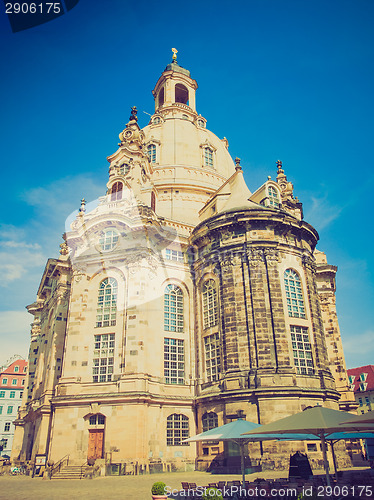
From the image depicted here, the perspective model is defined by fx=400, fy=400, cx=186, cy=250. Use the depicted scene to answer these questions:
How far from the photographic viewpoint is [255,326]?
1169 inches

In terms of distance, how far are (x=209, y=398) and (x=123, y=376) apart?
6.62 metres

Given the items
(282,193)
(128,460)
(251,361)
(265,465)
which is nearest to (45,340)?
(128,460)

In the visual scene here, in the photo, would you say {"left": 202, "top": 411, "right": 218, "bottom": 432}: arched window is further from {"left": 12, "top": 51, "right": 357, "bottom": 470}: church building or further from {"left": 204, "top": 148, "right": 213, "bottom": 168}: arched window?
{"left": 204, "top": 148, "right": 213, "bottom": 168}: arched window

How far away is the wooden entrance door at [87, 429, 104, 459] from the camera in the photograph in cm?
2780

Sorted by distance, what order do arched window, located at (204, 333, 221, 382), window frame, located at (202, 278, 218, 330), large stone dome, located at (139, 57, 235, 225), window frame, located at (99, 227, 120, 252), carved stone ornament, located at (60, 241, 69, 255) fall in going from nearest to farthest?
arched window, located at (204, 333, 221, 382)
window frame, located at (202, 278, 218, 330)
window frame, located at (99, 227, 120, 252)
carved stone ornament, located at (60, 241, 69, 255)
large stone dome, located at (139, 57, 235, 225)

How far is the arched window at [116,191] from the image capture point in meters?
37.8

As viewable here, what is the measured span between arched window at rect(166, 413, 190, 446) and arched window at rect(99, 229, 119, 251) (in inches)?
581

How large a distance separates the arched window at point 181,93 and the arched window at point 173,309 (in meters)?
39.2

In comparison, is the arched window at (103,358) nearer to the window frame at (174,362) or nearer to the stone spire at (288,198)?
the window frame at (174,362)

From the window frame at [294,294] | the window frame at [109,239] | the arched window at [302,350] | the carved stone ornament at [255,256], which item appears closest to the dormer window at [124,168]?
the window frame at [109,239]

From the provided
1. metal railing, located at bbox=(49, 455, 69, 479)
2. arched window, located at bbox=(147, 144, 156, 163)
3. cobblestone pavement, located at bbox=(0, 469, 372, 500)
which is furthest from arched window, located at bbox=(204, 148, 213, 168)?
cobblestone pavement, located at bbox=(0, 469, 372, 500)

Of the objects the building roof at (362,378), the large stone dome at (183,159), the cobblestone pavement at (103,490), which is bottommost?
the cobblestone pavement at (103,490)

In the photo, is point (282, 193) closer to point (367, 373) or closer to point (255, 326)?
point (255, 326)

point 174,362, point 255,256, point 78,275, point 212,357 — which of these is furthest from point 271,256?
point 78,275
